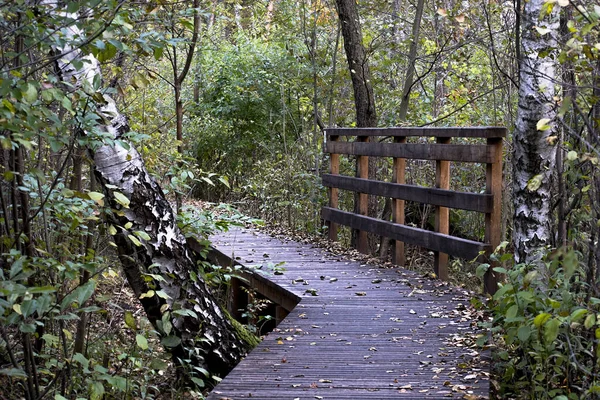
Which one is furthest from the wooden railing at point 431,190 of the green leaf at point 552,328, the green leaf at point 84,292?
the green leaf at point 84,292

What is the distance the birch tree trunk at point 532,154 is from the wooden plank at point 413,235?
1133 mm

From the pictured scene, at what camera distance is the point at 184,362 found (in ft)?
16.8

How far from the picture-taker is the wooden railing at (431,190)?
619 centimetres

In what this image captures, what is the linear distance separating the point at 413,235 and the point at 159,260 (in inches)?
126

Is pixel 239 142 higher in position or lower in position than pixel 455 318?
higher

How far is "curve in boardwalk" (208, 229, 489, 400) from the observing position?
4.15m

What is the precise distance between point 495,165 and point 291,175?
20.6ft

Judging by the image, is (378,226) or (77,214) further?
(378,226)

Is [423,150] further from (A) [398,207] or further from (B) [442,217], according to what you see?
(A) [398,207]

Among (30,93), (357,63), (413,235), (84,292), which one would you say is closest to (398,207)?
(413,235)

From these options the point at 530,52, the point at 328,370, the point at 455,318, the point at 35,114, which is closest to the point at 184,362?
the point at 328,370

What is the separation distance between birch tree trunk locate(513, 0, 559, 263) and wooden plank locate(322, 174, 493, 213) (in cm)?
107

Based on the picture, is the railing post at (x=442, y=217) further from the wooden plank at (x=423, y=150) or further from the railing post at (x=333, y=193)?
the railing post at (x=333, y=193)

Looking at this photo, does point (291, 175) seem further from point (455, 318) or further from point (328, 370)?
point (328, 370)
